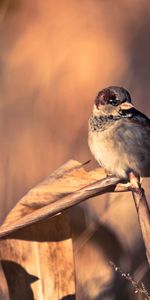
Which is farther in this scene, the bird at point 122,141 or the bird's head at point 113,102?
the bird at point 122,141

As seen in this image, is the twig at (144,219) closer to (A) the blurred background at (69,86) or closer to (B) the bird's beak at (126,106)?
(B) the bird's beak at (126,106)

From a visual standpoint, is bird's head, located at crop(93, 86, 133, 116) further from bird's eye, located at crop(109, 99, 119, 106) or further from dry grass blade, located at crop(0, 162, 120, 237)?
dry grass blade, located at crop(0, 162, 120, 237)

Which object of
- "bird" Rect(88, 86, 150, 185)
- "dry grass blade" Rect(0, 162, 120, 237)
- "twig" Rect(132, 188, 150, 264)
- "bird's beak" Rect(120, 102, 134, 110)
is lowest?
"twig" Rect(132, 188, 150, 264)

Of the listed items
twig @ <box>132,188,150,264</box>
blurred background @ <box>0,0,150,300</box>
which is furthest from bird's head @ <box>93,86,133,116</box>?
twig @ <box>132,188,150,264</box>

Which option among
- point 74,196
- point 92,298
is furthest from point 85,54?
point 74,196

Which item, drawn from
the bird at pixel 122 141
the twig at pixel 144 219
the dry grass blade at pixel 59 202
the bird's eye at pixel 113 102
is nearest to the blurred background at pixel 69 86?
the bird at pixel 122 141

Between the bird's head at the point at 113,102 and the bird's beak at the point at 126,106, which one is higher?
the bird's head at the point at 113,102

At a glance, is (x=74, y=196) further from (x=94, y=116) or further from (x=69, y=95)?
(x=69, y=95)
